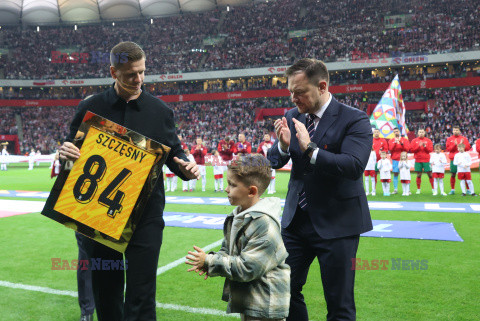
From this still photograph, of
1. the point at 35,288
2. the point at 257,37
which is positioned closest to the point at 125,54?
the point at 35,288

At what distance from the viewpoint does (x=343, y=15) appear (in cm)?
4562

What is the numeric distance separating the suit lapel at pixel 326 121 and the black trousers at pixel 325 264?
539 mm

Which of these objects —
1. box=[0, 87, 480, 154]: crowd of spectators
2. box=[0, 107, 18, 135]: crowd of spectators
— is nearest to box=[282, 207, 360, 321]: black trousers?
box=[0, 87, 480, 154]: crowd of spectators

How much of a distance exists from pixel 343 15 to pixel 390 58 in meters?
10.2

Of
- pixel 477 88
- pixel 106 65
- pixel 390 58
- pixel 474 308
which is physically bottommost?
pixel 474 308

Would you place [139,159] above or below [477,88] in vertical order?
below

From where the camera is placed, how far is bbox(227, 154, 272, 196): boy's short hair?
246cm

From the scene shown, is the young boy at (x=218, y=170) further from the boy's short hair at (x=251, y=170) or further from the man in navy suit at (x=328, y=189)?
the boy's short hair at (x=251, y=170)

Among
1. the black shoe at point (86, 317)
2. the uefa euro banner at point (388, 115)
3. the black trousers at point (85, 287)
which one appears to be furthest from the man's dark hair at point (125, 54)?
the uefa euro banner at point (388, 115)

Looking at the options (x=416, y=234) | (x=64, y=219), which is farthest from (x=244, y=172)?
(x=416, y=234)

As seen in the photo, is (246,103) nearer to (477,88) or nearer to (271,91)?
(271,91)

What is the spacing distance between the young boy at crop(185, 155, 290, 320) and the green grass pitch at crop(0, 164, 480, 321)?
1.82 metres

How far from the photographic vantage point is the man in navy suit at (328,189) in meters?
2.68

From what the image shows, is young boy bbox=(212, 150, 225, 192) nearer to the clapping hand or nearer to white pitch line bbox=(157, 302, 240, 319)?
white pitch line bbox=(157, 302, 240, 319)
